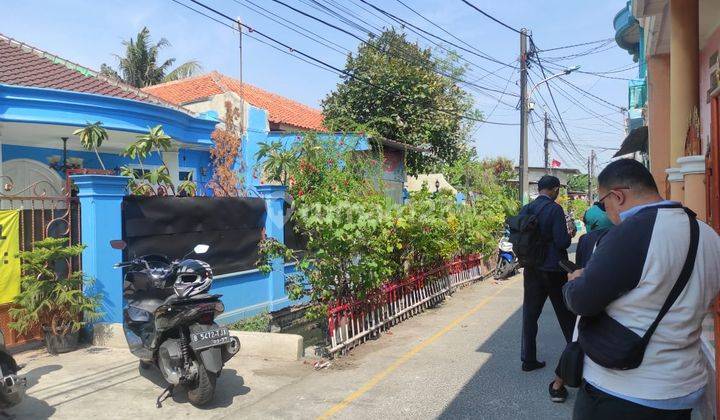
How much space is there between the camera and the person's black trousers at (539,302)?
4891 mm

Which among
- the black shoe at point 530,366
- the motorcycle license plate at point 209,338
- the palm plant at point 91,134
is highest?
the palm plant at point 91,134

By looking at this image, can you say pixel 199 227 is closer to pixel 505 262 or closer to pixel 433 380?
pixel 433 380

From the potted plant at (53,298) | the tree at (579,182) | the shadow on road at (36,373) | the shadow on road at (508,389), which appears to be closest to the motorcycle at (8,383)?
the shadow on road at (36,373)

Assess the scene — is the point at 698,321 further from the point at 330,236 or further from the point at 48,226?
the point at 48,226

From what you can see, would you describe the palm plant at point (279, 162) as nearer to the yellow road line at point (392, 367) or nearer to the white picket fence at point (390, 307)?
the white picket fence at point (390, 307)

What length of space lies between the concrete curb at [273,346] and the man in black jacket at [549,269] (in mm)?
2394

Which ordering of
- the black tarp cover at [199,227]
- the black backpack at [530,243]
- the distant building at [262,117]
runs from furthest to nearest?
the distant building at [262,117] → the black tarp cover at [199,227] → the black backpack at [530,243]

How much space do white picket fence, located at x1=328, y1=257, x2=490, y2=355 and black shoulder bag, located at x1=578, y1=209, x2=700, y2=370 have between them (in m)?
4.02

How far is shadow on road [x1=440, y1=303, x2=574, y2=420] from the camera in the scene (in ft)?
14.2

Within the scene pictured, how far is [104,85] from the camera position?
11664mm

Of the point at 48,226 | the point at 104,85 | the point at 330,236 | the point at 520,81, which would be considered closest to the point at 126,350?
the point at 48,226

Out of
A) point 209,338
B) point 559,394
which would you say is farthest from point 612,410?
point 209,338

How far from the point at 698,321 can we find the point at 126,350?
5800 millimetres

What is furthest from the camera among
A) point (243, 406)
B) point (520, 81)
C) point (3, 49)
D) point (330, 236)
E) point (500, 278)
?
point (520, 81)
